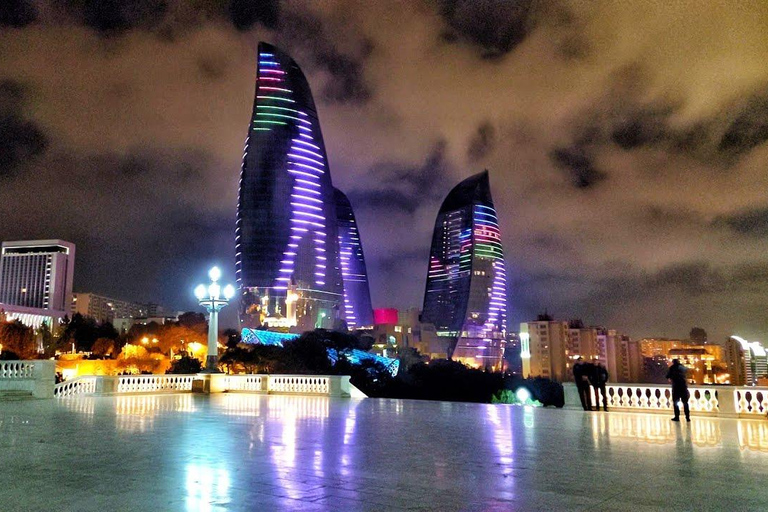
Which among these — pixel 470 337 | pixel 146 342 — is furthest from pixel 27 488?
pixel 470 337

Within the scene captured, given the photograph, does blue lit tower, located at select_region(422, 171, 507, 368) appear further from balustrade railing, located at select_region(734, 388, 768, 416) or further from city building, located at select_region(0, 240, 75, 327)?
balustrade railing, located at select_region(734, 388, 768, 416)

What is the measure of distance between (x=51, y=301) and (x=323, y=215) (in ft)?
361

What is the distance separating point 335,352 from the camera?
76.2m

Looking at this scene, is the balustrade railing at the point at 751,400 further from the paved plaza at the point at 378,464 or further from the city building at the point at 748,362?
the city building at the point at 748,362

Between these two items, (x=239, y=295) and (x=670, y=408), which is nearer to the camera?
(x=670, y=408)

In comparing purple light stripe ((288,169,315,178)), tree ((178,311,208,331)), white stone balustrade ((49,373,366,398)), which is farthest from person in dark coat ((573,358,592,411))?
purple light stripe ((288,169,315,178))

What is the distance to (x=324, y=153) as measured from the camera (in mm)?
131500

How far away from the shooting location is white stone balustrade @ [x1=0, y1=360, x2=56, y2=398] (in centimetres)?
2105

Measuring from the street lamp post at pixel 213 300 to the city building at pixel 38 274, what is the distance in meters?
179

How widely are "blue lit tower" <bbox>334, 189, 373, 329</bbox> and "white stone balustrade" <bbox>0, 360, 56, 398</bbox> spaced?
146 m

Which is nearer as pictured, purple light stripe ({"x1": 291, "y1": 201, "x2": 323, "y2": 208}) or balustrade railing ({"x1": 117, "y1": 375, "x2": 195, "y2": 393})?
balustrade railing ({"x1": 117, "y1": 375, "x2": 195, "y2": 393})

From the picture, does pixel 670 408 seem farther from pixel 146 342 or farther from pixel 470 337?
pixel 470 337

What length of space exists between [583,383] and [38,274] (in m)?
204

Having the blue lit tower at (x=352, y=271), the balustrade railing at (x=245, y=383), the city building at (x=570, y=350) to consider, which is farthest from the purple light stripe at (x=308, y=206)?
the balustrade railing at (x=245, y=383)
